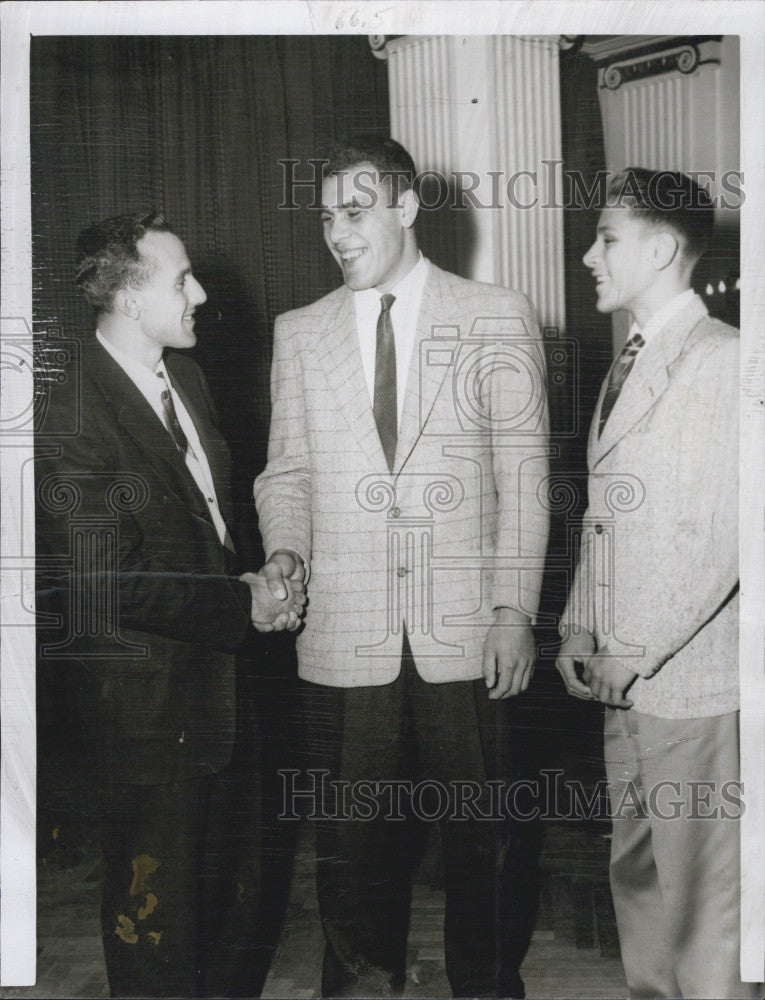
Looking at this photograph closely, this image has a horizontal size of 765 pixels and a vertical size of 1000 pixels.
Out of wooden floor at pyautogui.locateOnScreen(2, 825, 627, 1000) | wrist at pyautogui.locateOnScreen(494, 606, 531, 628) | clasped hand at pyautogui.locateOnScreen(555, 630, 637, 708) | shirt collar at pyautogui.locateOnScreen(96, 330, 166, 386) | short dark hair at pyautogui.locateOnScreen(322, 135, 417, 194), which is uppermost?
short dark hair at pyautogui.locateOnScreen(322, 135, 417, 194)

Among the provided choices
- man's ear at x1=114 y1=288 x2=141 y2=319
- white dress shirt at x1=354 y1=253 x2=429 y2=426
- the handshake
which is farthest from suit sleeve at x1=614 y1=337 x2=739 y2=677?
man's ear at x1=114 y1=288 x2=141 y2=319

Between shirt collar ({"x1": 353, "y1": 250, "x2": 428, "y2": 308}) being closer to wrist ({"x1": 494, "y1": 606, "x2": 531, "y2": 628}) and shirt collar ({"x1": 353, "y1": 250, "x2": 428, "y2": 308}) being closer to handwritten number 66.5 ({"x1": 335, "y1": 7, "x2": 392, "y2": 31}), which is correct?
handwritten number 66.5 ({"x1": 335, "y1": 7, "x2": 392, "y2": 31})

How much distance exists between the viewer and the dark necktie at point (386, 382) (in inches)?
116

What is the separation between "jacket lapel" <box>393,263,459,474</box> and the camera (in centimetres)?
293

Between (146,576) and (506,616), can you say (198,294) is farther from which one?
(506,616)

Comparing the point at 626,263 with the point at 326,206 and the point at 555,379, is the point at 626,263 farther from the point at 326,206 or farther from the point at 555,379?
the point at 326,206

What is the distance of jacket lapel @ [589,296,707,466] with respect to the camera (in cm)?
290

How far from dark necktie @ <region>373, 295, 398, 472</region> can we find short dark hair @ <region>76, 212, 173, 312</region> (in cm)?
60

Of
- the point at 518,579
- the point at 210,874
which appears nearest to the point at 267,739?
the point at 210,874

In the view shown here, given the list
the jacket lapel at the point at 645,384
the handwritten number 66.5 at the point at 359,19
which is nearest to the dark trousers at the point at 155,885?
the jacket lapel at the point at 645,384

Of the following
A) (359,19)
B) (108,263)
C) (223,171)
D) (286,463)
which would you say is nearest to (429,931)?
(286,463)

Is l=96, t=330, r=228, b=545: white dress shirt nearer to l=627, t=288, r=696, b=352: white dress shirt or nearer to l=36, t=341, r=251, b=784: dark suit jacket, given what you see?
l=36, t=341, r=251, b=784: dark suit jacket

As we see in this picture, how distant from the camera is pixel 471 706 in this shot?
2.94 meters

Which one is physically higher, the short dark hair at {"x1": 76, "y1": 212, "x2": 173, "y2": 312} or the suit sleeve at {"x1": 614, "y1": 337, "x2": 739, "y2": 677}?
the short dark hair at {"x1": 76, "y1": 212, "x2": 173, "y2": 312}
